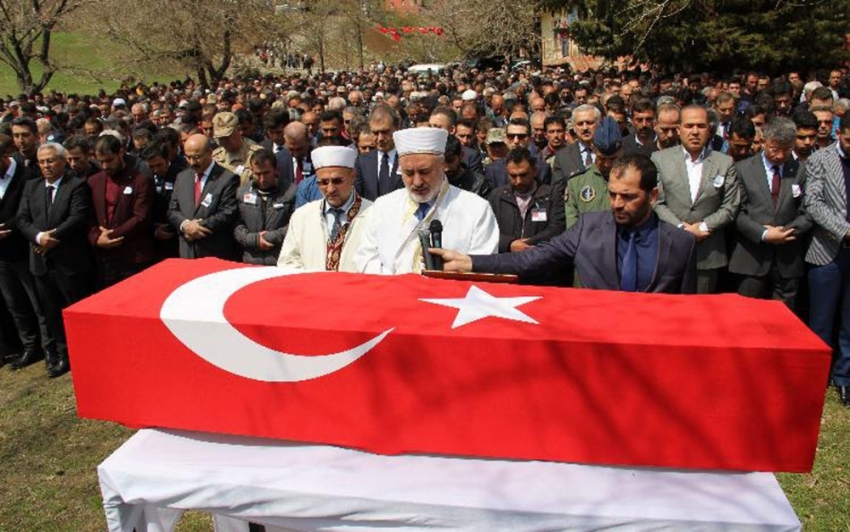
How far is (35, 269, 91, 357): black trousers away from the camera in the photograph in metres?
5.95

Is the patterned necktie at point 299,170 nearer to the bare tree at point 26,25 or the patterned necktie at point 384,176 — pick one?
the patterned necktie at point 384,176

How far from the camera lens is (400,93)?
1805 cm

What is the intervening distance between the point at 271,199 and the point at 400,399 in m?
3.38

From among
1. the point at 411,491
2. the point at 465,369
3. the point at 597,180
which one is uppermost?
the point at 597,180

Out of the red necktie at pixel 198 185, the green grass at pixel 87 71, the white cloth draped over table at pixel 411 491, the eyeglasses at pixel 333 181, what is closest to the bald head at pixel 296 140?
the red necktie at pixel 198 185

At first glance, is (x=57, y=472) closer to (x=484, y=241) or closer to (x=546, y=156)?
Answer: (x=484, y=241)

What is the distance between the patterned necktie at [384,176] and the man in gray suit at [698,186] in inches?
84.7

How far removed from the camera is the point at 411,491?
2.41 m

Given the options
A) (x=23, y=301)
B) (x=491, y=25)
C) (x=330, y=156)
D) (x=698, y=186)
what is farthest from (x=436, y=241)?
(x=491, y=25)

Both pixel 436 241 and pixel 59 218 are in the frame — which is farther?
A: pixel 59 218

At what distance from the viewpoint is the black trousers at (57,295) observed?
5.95 m

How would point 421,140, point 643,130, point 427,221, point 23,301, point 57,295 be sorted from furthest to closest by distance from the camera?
point 643,130 < point 23,301 < point 57,295 < point 427,221 < point 421,140

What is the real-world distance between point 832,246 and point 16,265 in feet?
20.5

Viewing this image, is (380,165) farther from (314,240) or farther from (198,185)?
(314,240)
